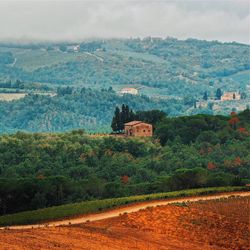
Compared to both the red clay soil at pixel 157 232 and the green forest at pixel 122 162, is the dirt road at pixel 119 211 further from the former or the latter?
the green forest at pixel 122 162

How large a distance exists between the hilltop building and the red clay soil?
154ft

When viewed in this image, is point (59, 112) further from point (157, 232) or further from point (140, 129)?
point (157, 232)

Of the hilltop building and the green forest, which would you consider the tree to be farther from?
the hilltop building

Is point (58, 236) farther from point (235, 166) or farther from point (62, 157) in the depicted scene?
point (62, 157)

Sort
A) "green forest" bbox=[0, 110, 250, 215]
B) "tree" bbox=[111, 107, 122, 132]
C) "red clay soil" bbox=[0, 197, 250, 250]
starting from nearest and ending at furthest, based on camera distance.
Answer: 1. "red clay soil" bbox=[0, 197, 250, 250]
2. "green forest" bbox=[0, 110, 250, 215]
3. "tree" bbox=[111, 107, 122, 132]

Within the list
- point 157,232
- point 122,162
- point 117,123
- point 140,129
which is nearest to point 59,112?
point 117,123

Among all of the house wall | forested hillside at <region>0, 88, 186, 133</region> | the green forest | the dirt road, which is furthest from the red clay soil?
forested hillside at <region>0, 88, 186, 133</region>

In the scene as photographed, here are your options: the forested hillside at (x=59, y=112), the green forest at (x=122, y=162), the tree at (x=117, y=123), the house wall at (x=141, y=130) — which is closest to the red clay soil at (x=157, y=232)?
the green forest at (x=122, y=162)

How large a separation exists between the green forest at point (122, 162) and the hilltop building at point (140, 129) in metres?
1.08

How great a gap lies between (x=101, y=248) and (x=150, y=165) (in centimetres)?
3734

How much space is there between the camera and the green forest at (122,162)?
162 feet

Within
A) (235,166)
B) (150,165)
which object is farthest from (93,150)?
(235,166)

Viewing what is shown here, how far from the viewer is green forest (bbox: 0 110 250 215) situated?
49.5 m

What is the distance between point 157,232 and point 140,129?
54.2 meters
